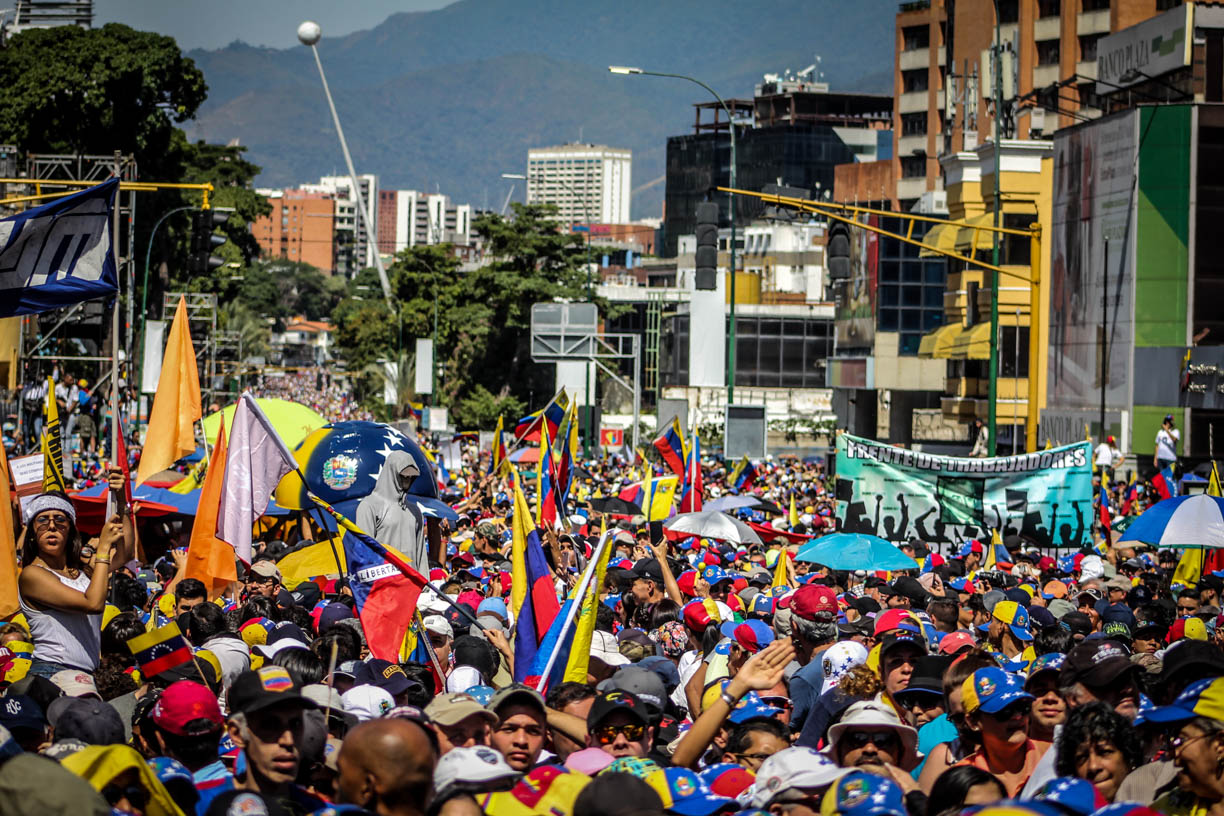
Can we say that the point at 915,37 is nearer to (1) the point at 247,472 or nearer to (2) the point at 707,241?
(2) the point at 707,241

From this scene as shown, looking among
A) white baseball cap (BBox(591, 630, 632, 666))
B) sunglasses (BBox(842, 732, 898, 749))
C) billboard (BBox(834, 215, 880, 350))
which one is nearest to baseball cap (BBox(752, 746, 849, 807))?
sunglasses (BBox(842, 732, 898, 749))

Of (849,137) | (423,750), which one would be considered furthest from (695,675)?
(849,137)

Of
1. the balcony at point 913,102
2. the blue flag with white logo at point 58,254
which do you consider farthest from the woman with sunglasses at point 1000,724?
the balcony at point 913,102

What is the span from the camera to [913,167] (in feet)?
283

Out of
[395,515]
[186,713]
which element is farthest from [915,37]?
[186,713]

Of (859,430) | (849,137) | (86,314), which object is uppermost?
(849,137)

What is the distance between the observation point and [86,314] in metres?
35.8

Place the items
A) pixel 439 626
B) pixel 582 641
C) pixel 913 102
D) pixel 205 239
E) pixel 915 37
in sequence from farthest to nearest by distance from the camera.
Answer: pixel 915 37, pixel 913 102, pixel 205 239, pixel 439 626, pixel 582 641

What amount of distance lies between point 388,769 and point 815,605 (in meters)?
4.60

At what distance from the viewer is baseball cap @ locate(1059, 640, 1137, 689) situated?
655 cm

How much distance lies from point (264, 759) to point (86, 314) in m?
32.4

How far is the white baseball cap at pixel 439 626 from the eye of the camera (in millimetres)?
9461

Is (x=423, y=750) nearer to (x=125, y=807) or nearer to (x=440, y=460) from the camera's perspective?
(x=125, y=807)

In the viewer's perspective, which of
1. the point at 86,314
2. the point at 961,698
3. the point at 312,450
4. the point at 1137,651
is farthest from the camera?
the point at 86,314
